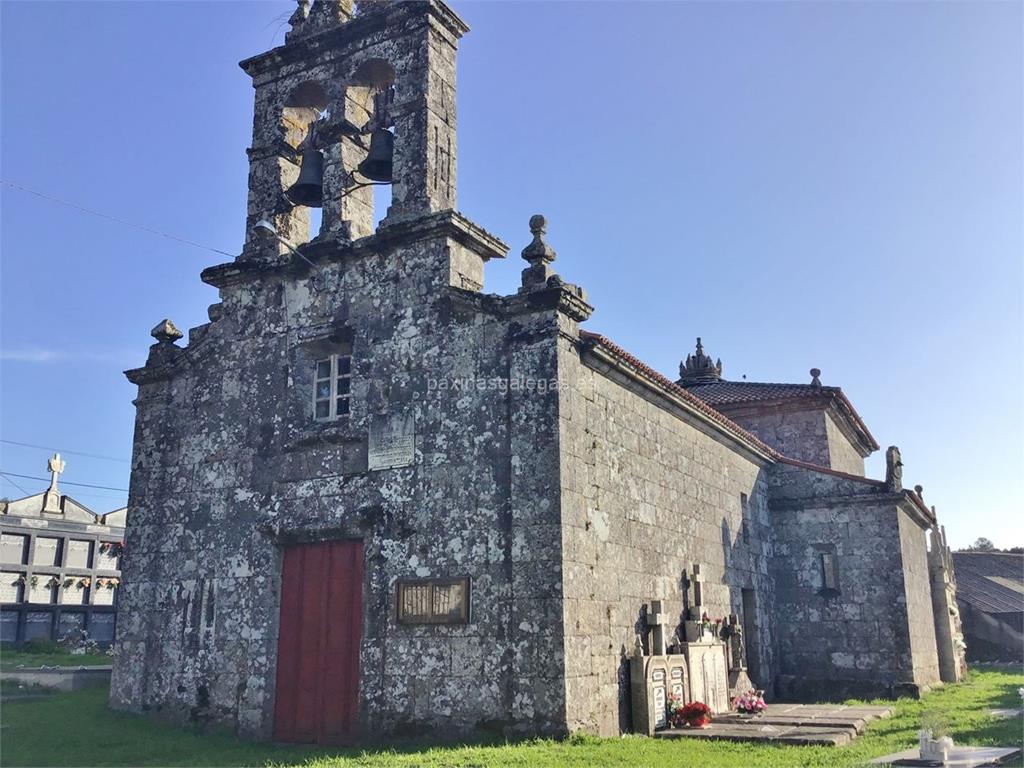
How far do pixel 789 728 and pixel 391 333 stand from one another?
22.3 feet

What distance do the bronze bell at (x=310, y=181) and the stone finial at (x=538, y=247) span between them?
3.29 m

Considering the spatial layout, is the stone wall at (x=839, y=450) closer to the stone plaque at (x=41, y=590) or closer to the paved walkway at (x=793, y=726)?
the paved walkway at (x=793, y=726)

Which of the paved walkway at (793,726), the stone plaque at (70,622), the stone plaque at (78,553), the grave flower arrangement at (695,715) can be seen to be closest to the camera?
the paved walkway at (793,726)

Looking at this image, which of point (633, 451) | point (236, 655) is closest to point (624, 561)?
point (633, 451)

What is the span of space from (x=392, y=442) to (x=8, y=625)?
12870 millimetres

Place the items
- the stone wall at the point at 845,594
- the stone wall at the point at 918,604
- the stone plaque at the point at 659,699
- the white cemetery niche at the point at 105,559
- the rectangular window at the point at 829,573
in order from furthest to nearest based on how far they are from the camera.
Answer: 1. the white cemetery niche at the point at 105,559
2. the rectangular window at the point at 829,573
3. the stone wall at the point at 918,604
4. the stone wall at the point at 845,594
5. the stone plaque at the point at 659,699

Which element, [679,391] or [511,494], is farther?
[679,391]

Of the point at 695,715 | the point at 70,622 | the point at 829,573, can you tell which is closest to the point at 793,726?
the point at 695,715

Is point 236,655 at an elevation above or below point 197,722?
above

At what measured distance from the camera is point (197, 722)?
438 inches

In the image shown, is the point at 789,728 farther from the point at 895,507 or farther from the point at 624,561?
the point at 895,507

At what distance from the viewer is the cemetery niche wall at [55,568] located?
19.0m

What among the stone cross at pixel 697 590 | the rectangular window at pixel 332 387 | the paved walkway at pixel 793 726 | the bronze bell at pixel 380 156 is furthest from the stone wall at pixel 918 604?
the bronze bell at pixel 380 156

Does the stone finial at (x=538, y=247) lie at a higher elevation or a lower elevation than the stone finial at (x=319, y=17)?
lower
